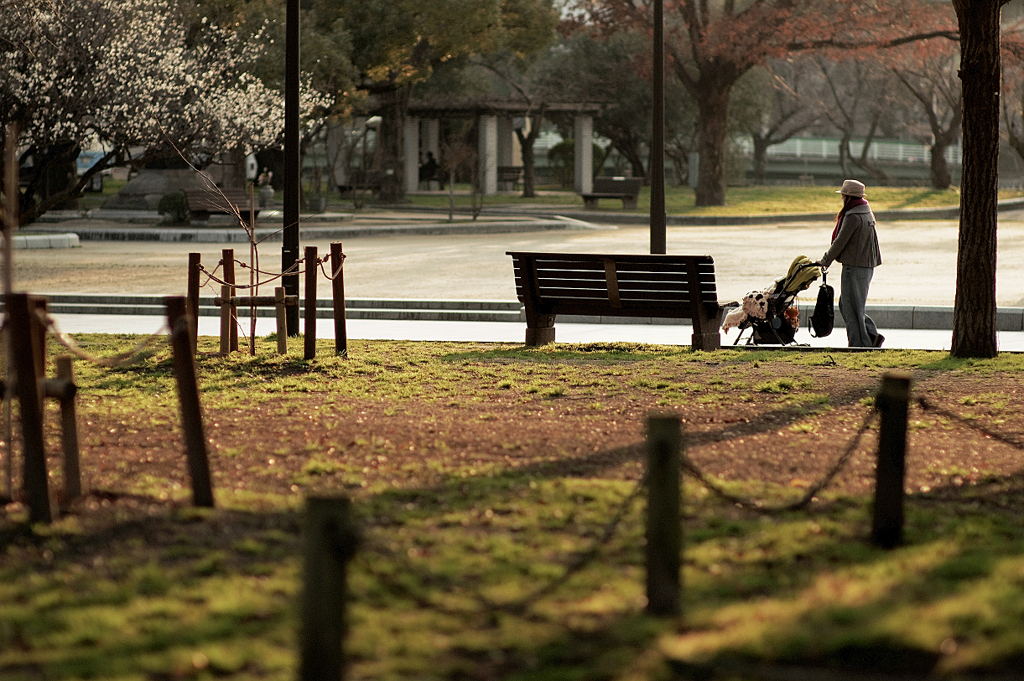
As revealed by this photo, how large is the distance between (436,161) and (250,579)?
152 feet

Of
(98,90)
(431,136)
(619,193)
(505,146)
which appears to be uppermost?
(431,136)

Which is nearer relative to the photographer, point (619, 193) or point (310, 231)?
point (310, 231)

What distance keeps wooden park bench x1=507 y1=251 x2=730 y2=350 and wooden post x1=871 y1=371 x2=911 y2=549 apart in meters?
5.54

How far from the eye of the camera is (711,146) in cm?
3772

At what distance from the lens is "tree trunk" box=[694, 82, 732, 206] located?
1465 inches

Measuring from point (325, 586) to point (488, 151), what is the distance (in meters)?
41.6

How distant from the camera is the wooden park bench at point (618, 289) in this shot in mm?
10562

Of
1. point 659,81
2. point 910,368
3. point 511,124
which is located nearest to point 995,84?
point 910,368

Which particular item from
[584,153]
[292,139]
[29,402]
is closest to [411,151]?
[584,153]

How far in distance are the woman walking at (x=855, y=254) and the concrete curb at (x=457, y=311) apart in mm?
2089

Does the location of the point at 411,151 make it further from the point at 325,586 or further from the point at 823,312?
the point at 325,586

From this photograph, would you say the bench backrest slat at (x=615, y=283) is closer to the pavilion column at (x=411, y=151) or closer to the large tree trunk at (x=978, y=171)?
the large tree trunk at (x=978, y=171)

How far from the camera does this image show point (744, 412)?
771 cm

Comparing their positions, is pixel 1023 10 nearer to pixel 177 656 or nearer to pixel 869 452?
pixel 869 452
